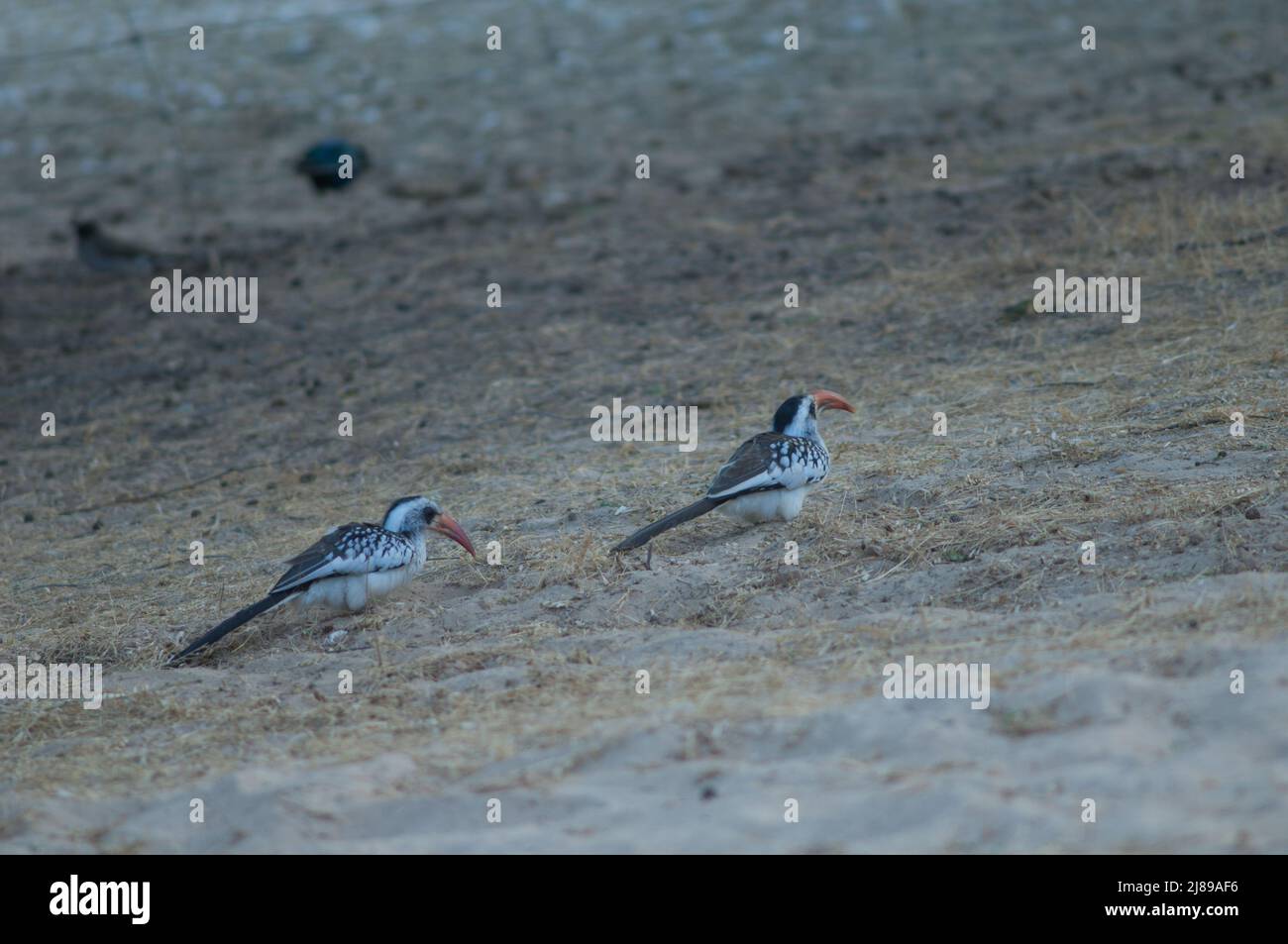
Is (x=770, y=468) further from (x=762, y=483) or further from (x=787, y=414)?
(x=787, y=414)

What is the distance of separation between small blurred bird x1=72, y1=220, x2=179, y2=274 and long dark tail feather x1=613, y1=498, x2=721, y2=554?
922cm

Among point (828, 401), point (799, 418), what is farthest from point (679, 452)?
point (799, 418)

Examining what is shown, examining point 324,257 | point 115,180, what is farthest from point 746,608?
point 115,180

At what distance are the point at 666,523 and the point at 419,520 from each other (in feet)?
3.73

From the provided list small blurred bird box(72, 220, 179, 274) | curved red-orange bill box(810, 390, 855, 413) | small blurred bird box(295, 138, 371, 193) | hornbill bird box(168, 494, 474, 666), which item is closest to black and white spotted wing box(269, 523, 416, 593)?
hornbill bird box(168, 494, 474, 666)

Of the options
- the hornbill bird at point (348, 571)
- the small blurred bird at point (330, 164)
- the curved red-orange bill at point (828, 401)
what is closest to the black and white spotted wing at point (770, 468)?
the curved red-orange bill at point (828, 401)

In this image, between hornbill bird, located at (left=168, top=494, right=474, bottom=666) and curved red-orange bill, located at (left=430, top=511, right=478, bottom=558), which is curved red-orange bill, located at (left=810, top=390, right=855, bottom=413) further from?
hornbill bird, located at (left=168, top=494, right=474, bottom=666)

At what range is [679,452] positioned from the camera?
8945mm

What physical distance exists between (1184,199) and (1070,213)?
86cm

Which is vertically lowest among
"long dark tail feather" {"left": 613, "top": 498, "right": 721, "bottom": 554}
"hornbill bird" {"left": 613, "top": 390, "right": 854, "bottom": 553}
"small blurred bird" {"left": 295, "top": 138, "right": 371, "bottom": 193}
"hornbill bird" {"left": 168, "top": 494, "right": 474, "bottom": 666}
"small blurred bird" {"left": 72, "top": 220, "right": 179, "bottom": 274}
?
"hornbill bird" {"left": 168, "top": 494, "right": 474, "bottom": 666}

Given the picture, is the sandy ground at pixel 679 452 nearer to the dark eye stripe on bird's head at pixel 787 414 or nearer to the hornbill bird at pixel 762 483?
the hornbill bird at pixel 762 483

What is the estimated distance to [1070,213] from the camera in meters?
12.2

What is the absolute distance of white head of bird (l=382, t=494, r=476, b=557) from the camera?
23.4ft
